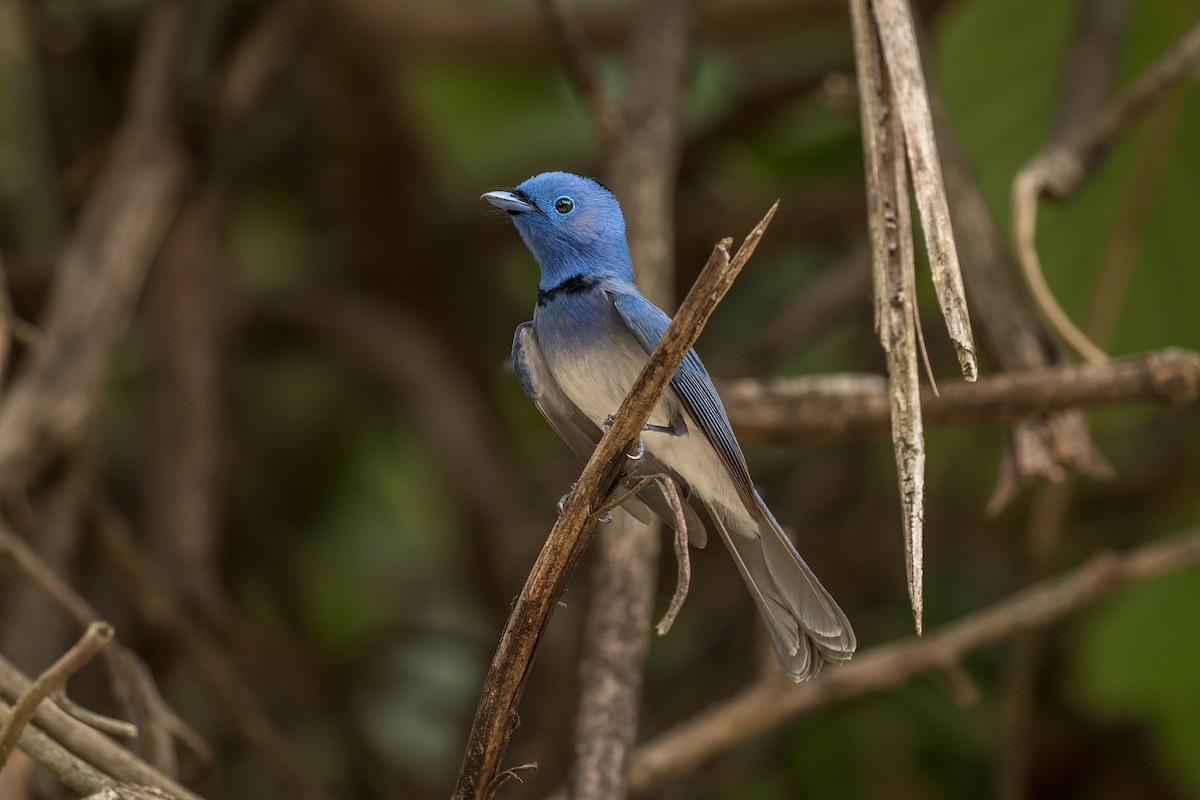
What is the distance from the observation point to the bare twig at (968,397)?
2402mm

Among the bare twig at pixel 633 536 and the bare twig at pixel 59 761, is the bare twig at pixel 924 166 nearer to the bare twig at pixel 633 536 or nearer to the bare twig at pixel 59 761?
the bare twig at pixel 633 536

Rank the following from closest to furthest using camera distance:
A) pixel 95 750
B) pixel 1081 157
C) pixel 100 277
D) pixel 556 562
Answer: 1. pixel 556 562
2. pixel 95 750
3. pixel 1081 157
4. pixel 100 277

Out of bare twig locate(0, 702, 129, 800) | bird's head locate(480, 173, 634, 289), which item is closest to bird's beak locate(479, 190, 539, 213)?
bird's head locate(480, 173, 634, 289)

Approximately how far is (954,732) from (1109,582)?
5.62 feet

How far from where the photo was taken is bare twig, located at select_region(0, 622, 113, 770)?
5.05 feet

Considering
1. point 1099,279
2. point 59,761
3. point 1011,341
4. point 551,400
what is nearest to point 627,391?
point 551,400

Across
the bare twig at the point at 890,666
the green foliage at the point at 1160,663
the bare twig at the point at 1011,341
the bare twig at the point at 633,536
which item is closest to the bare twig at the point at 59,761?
the bare twig at the point at 633,536

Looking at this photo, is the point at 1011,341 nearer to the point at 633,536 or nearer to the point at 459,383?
A: the point at 633,536

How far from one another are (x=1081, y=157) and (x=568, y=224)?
108 centimetres

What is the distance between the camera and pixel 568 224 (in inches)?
93.6

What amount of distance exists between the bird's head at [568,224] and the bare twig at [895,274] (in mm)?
700

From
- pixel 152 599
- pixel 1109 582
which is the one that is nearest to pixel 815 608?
pixel 1109 582

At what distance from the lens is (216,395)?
3666mm

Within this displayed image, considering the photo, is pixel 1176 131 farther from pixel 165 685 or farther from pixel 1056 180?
pixel 165 685
